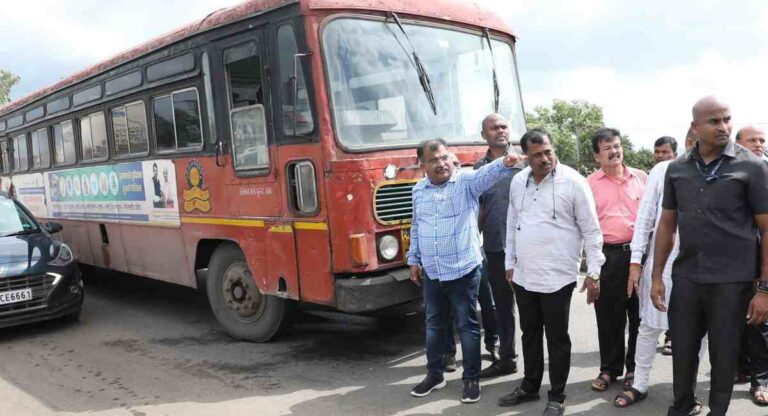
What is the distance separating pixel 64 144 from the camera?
28.1 feet

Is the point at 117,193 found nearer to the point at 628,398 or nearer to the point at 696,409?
the point at 628,398

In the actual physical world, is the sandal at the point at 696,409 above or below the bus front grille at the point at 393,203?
below

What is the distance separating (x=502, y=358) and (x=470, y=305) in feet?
2.35

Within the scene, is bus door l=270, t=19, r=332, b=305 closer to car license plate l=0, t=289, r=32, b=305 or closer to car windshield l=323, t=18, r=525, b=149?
car windshield l=323, t=18, r=525, b=149

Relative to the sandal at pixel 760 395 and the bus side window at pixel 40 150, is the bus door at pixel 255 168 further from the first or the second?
the bus side window at pixel 40 150

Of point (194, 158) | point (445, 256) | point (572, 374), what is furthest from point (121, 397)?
point (572, 374)

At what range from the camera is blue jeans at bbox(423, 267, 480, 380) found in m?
4.25

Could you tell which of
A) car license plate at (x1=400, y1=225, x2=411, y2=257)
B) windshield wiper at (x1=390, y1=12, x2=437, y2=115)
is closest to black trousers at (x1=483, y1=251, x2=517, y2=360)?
car license plate at (x1=400, y1=225, x2=411, y2=257)

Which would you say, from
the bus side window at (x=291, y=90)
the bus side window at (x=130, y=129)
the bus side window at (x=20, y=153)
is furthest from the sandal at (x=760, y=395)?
the bus side window at (x=20, y=153)

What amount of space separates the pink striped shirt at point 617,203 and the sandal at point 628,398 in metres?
0.94

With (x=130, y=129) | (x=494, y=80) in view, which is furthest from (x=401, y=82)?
(x=130, y=129)

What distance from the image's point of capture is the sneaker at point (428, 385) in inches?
174

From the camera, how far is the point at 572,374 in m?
4.68

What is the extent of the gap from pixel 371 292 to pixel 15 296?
13.0ft
